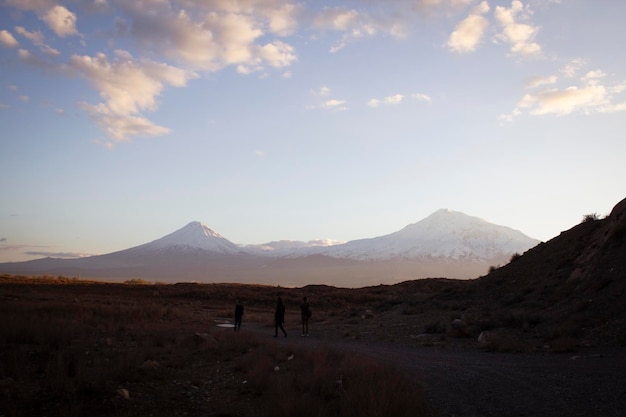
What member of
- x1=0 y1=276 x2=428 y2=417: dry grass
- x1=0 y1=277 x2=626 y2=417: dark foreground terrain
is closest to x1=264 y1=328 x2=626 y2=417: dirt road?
x1=0 y1=277 x2=626 y2=417: dark foreground terrain

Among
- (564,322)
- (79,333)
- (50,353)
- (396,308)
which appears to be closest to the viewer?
(50,353)

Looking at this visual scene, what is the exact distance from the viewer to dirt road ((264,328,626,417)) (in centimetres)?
823

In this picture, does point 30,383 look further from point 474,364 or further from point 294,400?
point 474,364

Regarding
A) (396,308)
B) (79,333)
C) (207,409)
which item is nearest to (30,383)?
(207,409)

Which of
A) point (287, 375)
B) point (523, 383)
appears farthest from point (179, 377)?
point (523, 383)

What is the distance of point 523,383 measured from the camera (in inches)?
400

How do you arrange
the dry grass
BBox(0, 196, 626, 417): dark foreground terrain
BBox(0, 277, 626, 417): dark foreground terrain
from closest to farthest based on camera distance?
the dry grass < BBox(0, 277, 626, 417): dark foreground terrain < BBox(0, 196, 626, 417): dark foreground terrain

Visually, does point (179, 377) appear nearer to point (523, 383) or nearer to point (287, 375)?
point (287, 375)

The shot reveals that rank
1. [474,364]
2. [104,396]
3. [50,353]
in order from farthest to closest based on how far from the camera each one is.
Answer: [474,364] → [50,353] → [104,396]

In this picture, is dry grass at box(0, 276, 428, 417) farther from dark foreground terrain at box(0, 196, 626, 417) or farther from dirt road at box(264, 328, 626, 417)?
dirt road at box(264, 328, 626, 417)

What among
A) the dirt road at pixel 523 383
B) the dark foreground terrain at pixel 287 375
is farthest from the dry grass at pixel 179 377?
the dirt road at pixel 523 383

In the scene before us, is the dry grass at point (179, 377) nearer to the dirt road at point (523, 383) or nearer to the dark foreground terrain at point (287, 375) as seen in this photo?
the dark foreground terrain at point (287, 375)

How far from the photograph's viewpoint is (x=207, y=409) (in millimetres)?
9133

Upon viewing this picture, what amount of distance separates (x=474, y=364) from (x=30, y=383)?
10760 mm
